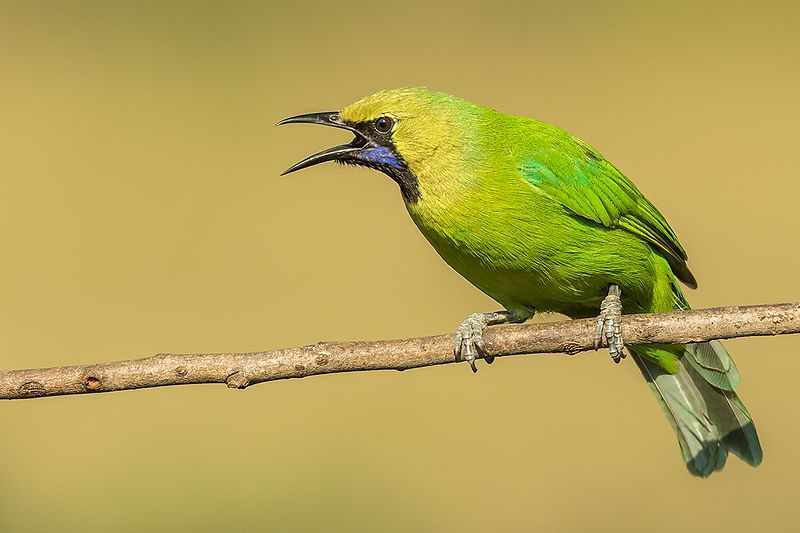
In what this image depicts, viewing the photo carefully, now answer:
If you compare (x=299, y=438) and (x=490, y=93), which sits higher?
(x=490, y=93)

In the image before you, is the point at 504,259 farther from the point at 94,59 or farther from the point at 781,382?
the point at 94,59

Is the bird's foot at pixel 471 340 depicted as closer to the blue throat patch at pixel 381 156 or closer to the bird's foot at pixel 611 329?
the bird's foot at pixel 611 329

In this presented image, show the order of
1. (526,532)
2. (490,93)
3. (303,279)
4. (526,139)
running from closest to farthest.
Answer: (526,139)
(526,532)
(303,279)
(490,93)

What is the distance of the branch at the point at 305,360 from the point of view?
4164 mm

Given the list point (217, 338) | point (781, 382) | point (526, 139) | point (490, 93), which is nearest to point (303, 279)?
point (217, 338)

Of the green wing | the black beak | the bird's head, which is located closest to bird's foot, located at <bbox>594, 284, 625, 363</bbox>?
the green wing

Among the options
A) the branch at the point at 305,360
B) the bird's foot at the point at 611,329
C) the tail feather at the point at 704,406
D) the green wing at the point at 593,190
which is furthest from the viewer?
the tail feather at the point at 704,406

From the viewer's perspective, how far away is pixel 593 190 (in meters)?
5.29

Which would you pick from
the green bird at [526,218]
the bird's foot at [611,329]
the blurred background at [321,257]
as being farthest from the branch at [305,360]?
the blurred background at [321,257]

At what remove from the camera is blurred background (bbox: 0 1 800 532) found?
7.76 meters

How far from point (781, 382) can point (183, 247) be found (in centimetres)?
505

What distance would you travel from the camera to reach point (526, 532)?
7.58 m

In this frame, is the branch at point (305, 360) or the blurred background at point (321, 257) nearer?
the branch at point (305, 360)

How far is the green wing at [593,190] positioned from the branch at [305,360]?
0.98 metres
